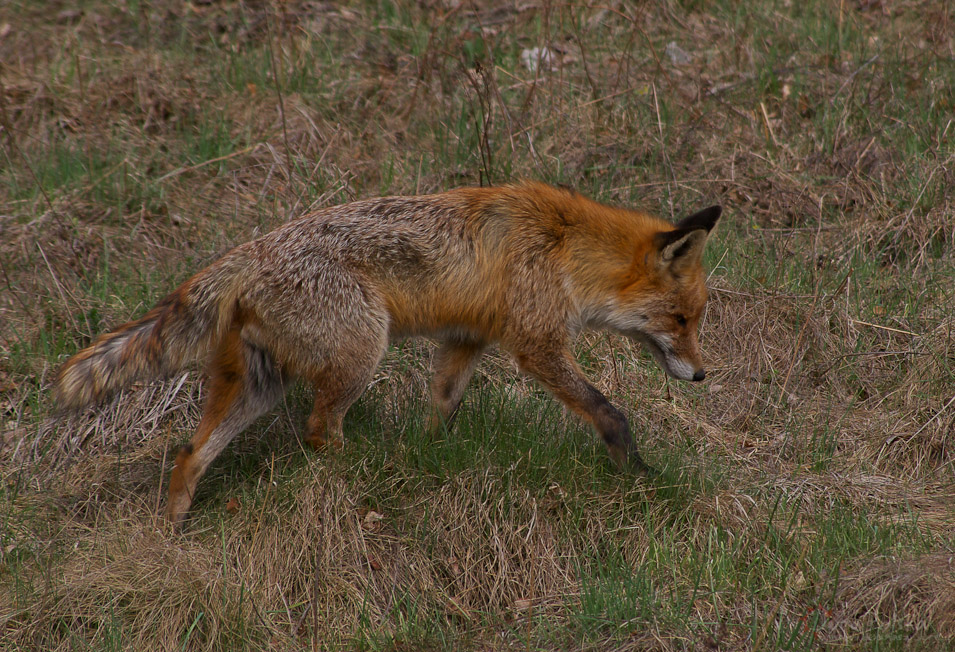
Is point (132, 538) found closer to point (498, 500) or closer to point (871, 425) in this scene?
point (498, 500)

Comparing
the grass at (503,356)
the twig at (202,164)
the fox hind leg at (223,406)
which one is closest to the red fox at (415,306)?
the fox hind leg at (223,406)

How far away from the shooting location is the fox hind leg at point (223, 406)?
5184 millimetres

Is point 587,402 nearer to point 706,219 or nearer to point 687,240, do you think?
point 687,240

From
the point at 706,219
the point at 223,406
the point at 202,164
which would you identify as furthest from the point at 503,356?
the point at 202,164

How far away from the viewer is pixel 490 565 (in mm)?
4965

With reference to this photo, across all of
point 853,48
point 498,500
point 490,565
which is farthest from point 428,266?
point 853,48

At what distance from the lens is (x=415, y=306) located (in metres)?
5.35

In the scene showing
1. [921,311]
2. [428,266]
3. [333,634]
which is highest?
[428,266]

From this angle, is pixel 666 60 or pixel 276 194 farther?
pixel 666 60

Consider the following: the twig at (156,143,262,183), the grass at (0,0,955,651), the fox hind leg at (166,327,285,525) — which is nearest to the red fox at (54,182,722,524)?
the fox hind leg at (166,327,285,525)

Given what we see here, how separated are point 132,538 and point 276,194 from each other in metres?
3.42

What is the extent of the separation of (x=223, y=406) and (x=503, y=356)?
2185 mm

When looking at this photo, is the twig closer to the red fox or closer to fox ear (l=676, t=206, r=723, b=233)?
the red fox

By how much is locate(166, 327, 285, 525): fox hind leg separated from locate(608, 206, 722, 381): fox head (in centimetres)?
224
